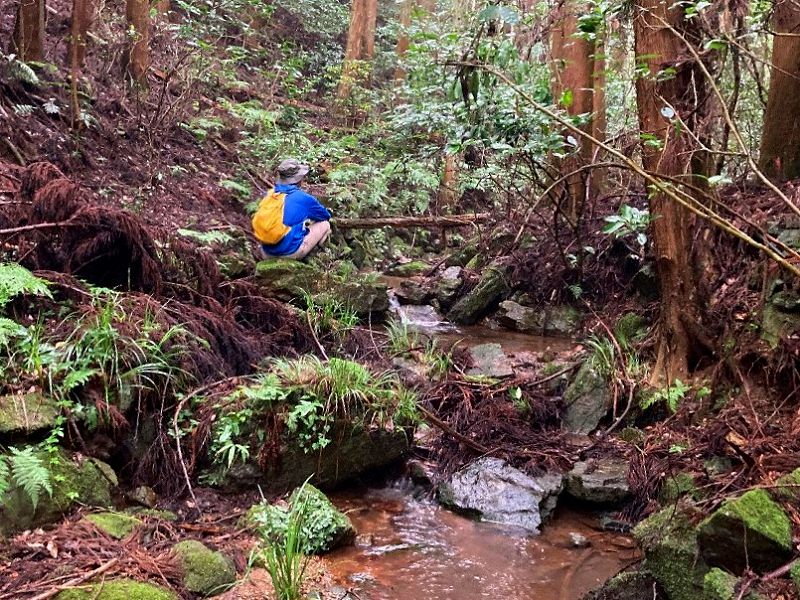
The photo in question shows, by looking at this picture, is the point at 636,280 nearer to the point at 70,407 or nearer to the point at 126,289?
the point at 126,289

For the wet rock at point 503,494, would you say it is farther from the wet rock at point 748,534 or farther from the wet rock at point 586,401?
the wet rock at point 748,534

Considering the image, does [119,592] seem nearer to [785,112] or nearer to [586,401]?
[586,401]

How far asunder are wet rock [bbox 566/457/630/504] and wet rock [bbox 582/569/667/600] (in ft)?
4.40

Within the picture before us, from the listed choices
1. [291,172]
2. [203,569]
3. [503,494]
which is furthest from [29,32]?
[503,494]

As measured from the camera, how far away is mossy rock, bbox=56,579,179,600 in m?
3.25

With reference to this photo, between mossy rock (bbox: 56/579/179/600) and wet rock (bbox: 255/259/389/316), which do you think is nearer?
mossy rock (bbox: 56/579/179/600)

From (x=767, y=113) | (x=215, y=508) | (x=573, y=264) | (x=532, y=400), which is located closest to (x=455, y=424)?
(x=532, y=400)

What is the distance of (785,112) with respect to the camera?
7.84 metres

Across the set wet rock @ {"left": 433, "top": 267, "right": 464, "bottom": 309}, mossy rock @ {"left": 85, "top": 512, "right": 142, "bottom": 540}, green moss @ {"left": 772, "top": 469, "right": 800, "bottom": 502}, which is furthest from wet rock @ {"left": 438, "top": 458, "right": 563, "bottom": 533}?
wet rock @ {"left": 433, "top": 267, "right": 464, "bottom": 309}

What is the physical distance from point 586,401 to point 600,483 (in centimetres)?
131

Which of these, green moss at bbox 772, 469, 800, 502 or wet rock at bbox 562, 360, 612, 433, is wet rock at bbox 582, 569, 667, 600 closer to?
green moss at bbox 772, 469, 800, 502

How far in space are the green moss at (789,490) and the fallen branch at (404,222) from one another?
8702 mm

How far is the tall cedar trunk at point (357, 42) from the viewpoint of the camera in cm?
1650

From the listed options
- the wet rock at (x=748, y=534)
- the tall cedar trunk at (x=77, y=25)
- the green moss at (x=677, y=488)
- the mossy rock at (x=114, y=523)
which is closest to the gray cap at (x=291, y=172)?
the tall cedar trunk at (x=77, y=25)
